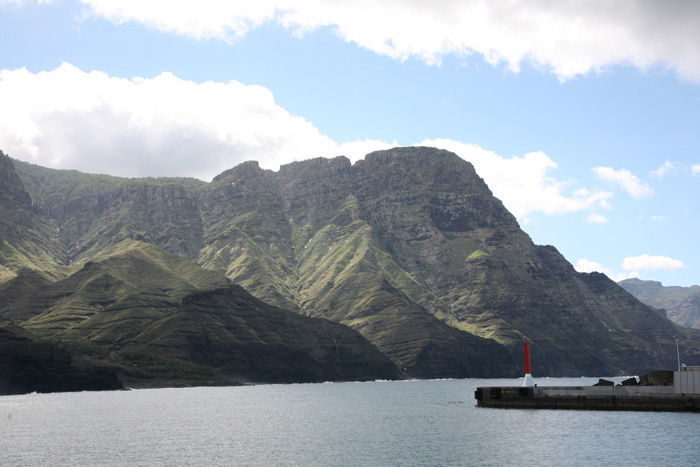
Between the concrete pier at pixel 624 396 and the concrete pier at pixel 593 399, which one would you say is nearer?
the concrete pier at pixel 593 399

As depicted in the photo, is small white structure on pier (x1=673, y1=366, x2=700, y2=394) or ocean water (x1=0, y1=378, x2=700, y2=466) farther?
small white structure on pier (x1=673, y1=366, x2=700, y2=394)

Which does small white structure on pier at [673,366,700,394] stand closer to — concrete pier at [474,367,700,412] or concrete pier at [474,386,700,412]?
concrete pier at [474,367,700,412]

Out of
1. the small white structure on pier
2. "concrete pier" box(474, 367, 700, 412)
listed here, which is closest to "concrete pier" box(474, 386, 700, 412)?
"concrete pier" box(474, 367, 700, 412)

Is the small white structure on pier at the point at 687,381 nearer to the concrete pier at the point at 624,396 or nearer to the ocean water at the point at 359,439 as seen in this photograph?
the concrete pier at the point at 624,396

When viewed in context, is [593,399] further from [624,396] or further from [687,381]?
[687,381]

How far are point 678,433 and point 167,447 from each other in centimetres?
7699

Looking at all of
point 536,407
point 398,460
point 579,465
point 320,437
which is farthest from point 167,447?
point 536,407

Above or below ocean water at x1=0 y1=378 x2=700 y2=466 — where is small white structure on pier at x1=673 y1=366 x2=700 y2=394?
above

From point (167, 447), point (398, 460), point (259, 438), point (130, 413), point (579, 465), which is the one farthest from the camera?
point (130, 413)

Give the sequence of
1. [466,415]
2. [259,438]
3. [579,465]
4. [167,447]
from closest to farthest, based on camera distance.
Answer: [579,465] < [167,447] < [259,438] < [466,415]

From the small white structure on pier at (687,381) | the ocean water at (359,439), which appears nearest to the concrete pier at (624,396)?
the small white structure on pier at (687,381)

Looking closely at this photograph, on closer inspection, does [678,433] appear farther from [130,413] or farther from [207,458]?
[130,413]

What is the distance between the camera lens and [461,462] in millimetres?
95562

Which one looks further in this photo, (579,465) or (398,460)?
(398,460)
